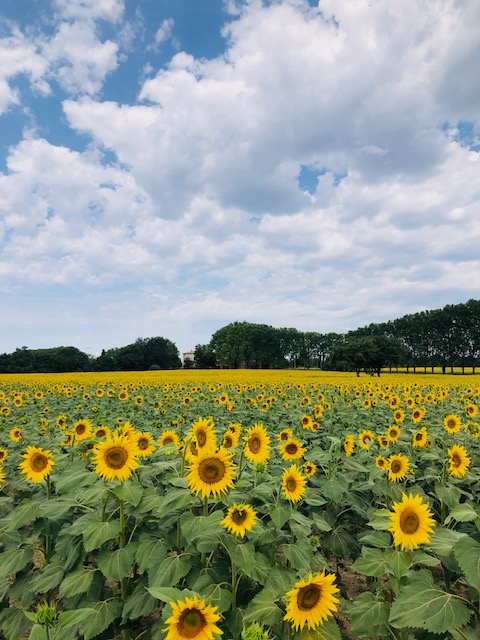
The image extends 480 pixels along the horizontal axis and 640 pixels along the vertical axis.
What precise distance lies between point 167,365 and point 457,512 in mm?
87572

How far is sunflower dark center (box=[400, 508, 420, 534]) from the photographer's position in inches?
96.7

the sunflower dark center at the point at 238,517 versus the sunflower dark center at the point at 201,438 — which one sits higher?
the sunflower dark center at the point at 201,438

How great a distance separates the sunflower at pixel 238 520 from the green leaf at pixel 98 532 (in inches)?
30.6

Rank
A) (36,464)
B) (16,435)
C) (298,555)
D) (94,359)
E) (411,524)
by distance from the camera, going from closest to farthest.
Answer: (411,524) → (298,555) → (36,464) → (16,435) → (94,359)

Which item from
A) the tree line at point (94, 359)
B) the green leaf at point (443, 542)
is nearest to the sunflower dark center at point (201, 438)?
the green leaf at point (443, 542)

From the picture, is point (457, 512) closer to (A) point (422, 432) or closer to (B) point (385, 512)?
(B) point (385, 512)

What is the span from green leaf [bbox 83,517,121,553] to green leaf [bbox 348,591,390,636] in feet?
5.16

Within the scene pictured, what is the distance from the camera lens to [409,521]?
247cm

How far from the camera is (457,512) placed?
8.86 feet

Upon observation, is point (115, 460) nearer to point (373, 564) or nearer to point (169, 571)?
point (169, 571)

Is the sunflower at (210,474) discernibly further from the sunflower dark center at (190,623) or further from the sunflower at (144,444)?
the sunflower at (144,444)

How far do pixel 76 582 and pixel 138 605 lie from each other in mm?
463

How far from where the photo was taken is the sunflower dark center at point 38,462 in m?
3.48

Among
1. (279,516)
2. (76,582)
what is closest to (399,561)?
(279,516)
